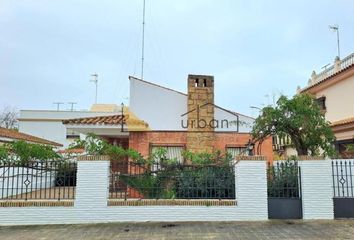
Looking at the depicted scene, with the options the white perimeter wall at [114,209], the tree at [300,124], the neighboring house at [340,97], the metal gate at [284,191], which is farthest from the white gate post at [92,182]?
the neighboring house at [340,97]

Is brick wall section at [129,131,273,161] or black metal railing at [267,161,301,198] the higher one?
brick wall section at [129,131,273,161]

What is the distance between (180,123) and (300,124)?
4.90 m

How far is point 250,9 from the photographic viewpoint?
13.6m

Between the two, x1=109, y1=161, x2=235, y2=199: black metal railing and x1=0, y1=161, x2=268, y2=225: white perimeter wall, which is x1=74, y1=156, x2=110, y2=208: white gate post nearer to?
x1=0, y1=161, x2=268, y2=225: white perimeter wall

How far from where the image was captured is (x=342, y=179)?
34.2 feet

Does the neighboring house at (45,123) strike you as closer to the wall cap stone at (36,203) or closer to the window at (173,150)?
the window at (173,150)

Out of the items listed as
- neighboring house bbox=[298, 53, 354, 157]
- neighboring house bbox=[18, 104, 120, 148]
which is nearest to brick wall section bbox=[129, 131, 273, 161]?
neighboring house bbox=[298, 53, 354, 157]

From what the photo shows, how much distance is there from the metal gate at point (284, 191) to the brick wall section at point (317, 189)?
0.18 meters

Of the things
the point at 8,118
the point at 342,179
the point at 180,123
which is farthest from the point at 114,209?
the point at 8,118

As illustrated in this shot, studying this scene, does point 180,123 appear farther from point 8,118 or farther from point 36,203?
point 8,118

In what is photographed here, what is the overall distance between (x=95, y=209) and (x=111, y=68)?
1723 cm

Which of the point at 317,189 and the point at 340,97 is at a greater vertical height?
the point at 340,97

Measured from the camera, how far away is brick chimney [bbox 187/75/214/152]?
13.8 meters

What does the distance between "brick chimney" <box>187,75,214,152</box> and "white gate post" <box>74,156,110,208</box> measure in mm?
4554
